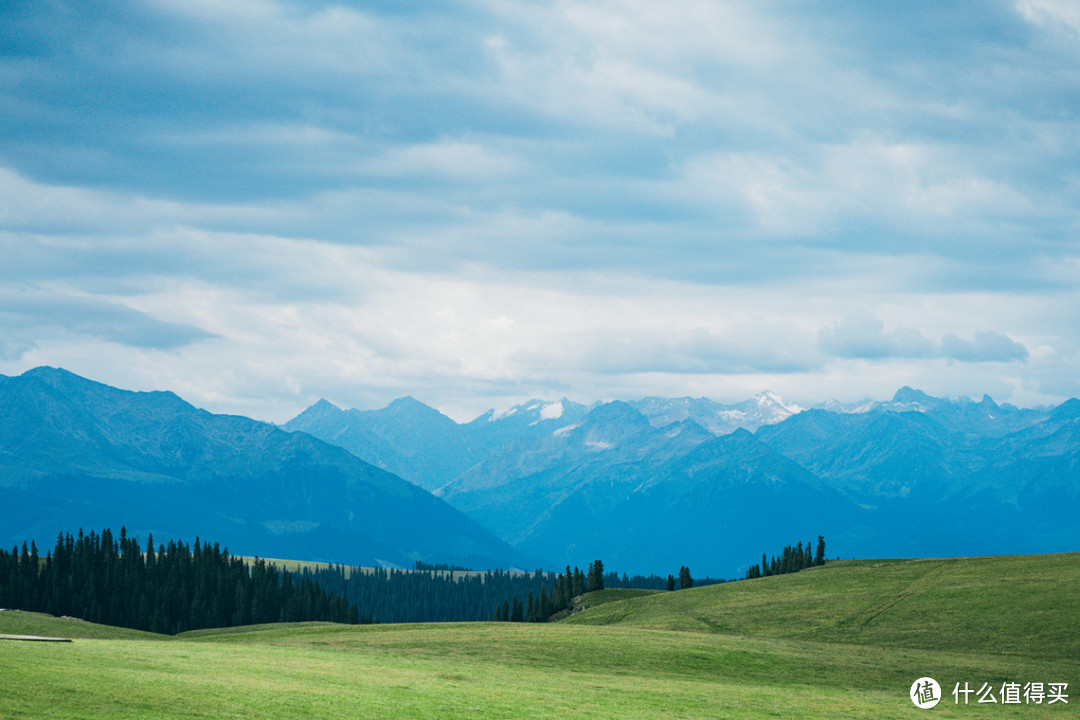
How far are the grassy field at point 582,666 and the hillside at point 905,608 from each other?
45 cm

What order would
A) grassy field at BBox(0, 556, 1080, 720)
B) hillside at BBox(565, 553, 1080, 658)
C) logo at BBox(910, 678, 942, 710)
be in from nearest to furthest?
grassy field at BBox(0, 556, 1080, 720) < logo at BBox(910, 678, 942, 710) < hillside at BBox(565, 553, 1080, 658)

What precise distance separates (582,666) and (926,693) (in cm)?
2397

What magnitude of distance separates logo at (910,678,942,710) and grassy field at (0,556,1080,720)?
39.3 inches

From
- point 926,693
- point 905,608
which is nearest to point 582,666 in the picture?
point 926,693

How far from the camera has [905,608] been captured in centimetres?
11781

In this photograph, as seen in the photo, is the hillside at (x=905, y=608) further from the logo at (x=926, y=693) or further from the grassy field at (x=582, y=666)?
→ the logo at (x=926, y=693)

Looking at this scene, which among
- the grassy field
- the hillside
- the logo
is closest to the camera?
the grassy field

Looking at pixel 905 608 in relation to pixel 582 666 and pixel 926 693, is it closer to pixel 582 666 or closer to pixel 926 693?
pixel 926 693

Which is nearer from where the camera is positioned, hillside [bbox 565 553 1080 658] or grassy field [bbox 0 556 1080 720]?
grassy field [bbox 0 556 1080 720]

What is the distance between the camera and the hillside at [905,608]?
100562 mm

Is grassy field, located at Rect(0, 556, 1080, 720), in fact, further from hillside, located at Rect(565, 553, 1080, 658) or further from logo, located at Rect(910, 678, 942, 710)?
logo, located at Rect(910, 678, 942, 710)

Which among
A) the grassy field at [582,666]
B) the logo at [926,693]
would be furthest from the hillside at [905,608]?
the logo at [926,693]

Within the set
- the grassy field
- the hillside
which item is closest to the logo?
the grassy field

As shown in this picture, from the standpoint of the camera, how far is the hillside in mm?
100562
